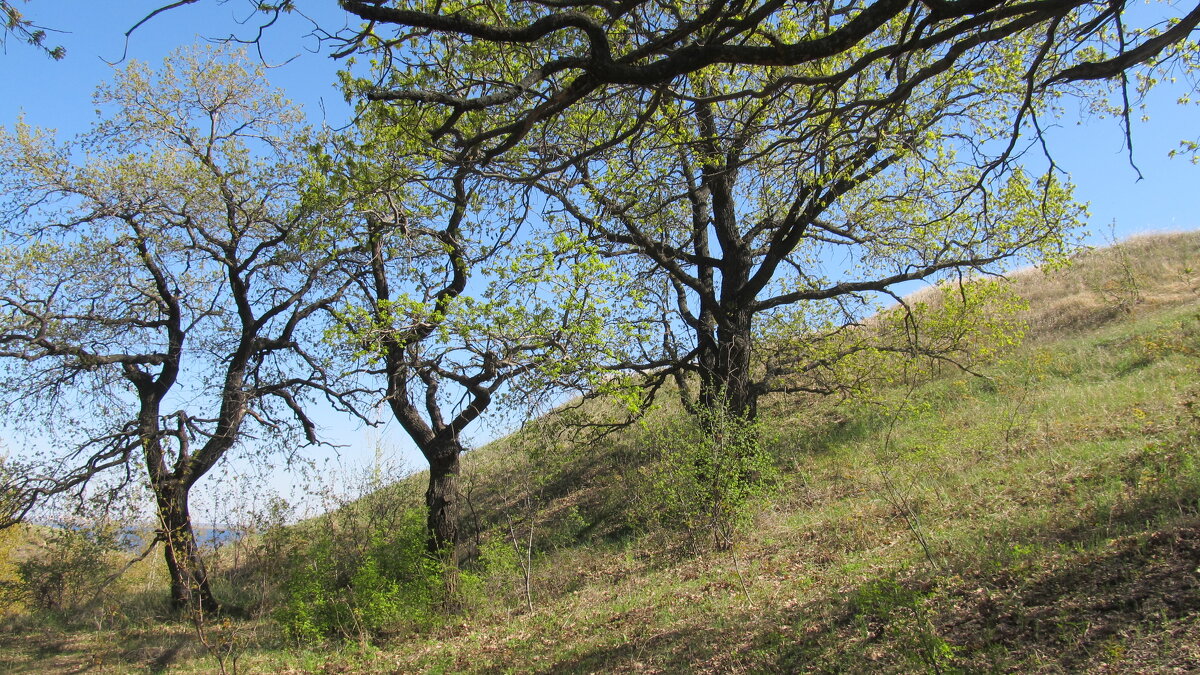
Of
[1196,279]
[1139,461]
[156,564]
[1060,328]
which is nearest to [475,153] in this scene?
[1139,461]

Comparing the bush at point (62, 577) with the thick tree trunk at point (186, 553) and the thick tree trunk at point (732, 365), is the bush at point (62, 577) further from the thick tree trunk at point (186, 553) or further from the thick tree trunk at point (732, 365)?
the thick tree trunk at point (732, 365)

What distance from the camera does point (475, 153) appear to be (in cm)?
640

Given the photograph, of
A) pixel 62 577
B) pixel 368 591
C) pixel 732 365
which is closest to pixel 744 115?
pixel 732 365

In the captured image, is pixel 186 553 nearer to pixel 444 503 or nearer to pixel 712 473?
pixel 444 503

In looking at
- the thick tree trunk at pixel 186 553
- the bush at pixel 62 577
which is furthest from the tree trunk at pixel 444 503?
the bush at pixel 62 577

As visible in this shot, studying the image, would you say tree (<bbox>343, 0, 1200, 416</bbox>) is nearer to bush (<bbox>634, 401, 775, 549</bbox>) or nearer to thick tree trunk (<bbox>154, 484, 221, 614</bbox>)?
bush (<bbox>634, 401, 775, 549</bbox>)

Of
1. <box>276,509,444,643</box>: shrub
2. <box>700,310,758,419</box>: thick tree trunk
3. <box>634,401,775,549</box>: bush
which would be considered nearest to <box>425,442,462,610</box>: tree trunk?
<box>276,509,444,643</box>: shrub

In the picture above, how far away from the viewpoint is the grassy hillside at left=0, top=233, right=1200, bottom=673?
4.73 meters

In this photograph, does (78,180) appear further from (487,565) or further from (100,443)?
(487,565)

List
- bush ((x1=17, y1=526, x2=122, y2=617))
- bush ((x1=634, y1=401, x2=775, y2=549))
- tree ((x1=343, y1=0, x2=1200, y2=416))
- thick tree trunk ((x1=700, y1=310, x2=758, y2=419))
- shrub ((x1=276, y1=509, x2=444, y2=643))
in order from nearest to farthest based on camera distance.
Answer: tree ((x1=343, y1=0, x2=1200, y2=416)) → bush ((x1=634, y1=401, x2=775, y2=549)) → shrub ((x1=276, y1=509, x2=444, y2=643)) → thick tree trunk ((x1=700, y1=310, x2=758, y2=419)) → bush ((x1=17, y1=526, x2=122, y2=617))

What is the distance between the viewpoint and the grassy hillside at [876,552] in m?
4.73

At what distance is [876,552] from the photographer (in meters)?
7.82

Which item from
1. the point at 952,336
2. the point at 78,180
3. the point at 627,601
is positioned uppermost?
the point at 78,180

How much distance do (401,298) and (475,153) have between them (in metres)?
4.09
